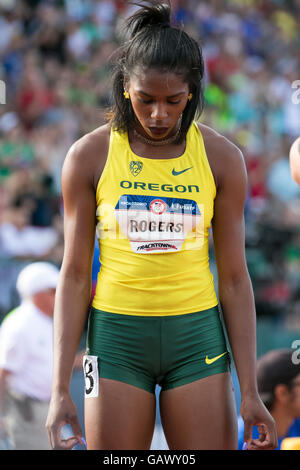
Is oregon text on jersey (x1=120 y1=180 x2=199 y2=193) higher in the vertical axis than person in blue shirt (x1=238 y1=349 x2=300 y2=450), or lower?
higher

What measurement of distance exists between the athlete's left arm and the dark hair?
0.20 metres

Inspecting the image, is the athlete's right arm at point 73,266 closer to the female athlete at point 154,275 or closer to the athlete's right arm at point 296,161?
the female athlete at point 154,275

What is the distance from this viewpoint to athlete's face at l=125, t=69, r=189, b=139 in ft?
8.55

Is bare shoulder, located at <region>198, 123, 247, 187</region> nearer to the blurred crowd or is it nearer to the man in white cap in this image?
the man in white cap

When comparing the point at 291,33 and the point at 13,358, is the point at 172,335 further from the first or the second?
the point at 291,33

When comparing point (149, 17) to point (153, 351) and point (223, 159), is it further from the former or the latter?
point (153, 351)

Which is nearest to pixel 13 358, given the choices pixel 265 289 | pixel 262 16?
pixel 265 289

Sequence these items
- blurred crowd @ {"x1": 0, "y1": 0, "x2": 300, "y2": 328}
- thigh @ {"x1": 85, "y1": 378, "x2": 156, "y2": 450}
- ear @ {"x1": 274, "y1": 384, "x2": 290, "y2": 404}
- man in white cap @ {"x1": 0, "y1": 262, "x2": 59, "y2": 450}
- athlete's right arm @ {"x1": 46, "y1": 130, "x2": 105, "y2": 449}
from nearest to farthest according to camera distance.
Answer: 1. thigh @ {"x1": 85, "y1": 378, "x2": 156, "y2": 450}
2. athlete's right arm @ {"x1": 46, "y1": 130, "x2": 105, "y2": 449}
3. ear @ {"x1": 274, "y1": 384, "x2": 290, "y2": 404}
4. man in white cap @ {"x1": 0, "y1": 262, "x2": 59, "y2": 450}
5. blurred crowd @ {"x1": 0, "y1": 0, "x2": 300, "y2": 328}

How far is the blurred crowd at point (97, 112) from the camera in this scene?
8250 millimetres

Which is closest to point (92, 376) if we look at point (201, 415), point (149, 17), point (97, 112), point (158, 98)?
point (201, 415)

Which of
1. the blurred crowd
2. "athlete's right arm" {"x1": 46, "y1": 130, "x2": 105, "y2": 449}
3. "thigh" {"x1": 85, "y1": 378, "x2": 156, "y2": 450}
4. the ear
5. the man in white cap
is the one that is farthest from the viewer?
the blurred crowd

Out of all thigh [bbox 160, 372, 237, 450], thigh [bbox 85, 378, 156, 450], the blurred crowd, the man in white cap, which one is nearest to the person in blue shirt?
the man in white cap

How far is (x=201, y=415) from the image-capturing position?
2582 mm
